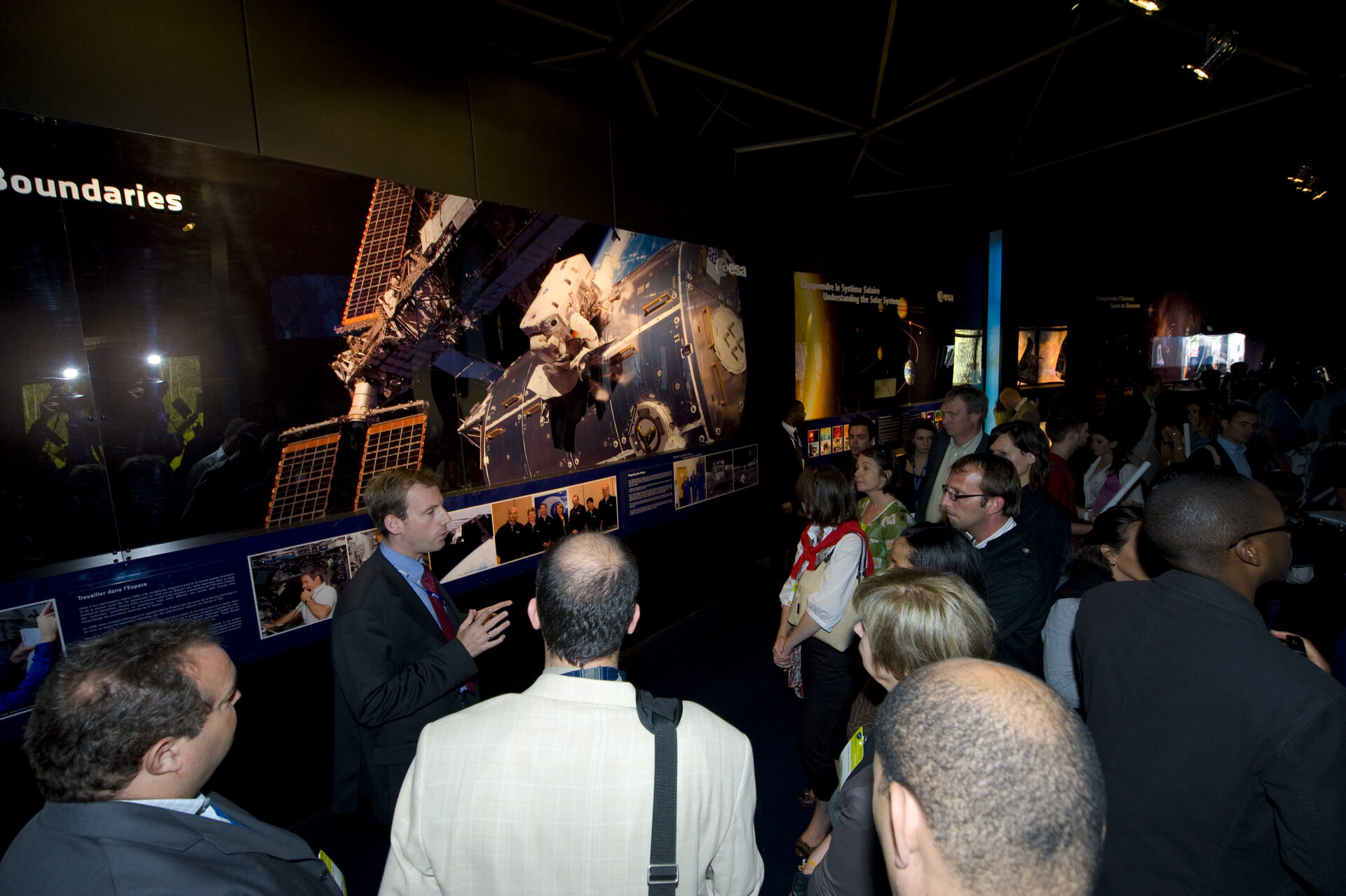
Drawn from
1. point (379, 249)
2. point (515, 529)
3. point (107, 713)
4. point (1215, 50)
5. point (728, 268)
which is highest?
point (1215, 50)

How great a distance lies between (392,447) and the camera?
295cm

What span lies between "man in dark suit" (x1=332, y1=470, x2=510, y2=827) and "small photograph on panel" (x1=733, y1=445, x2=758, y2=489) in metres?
3.37

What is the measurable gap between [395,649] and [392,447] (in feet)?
4.17

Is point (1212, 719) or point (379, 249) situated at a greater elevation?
point (379, 249)

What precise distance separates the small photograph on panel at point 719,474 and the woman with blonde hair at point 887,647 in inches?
134

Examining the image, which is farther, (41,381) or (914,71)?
(914,71)

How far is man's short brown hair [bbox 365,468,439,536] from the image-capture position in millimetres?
2217

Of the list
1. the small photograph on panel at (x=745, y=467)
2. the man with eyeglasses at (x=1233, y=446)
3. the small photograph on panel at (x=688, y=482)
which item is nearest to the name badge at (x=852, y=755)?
the small photograph on panel at (x=688, y=482)

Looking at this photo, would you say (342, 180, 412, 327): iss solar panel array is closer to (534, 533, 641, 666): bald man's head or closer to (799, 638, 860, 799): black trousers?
(534, 533, 641, 666): bald man's head

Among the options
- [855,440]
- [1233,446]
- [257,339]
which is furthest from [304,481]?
[1233,446]

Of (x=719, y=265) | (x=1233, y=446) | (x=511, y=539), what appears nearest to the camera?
(x=511, y=539)

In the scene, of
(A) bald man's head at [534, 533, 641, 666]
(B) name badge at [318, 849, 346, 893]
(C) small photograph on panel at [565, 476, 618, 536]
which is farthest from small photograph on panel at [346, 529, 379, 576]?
(A) bald man's head at [534, 533, 641, 666]

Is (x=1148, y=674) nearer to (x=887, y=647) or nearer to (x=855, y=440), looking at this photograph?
(x=887, y=647)

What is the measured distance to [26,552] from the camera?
1953 mm
